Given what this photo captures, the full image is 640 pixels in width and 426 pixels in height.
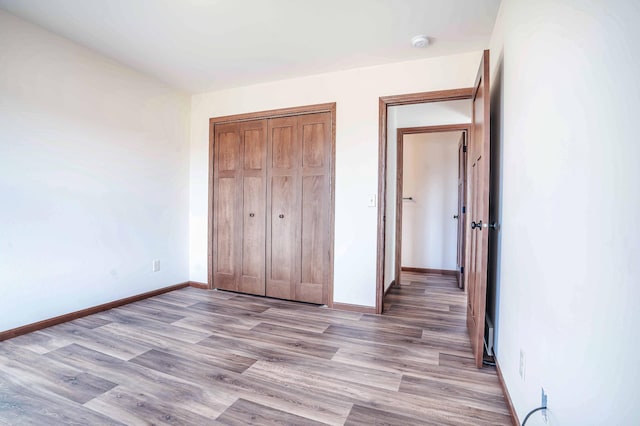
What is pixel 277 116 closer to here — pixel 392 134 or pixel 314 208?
pixel 314 208

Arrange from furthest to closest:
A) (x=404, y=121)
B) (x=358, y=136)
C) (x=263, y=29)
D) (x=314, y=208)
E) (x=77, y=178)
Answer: (x=404, y=121), (x=314, y=208), (x=358, y=136), (x=77, y=178), (x=263, y=29)

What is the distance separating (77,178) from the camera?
2730 mm

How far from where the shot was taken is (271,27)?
7.80 ft

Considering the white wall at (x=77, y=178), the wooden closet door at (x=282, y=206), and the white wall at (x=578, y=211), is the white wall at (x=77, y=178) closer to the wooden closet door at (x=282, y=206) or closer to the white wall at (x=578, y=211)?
the wooden closet door at (x=282, y=206)

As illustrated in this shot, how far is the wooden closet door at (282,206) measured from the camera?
3.37m

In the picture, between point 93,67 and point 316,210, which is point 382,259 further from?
point 93,67

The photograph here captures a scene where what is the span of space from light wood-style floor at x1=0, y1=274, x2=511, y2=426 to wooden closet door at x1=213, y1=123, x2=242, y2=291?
2.64 feet

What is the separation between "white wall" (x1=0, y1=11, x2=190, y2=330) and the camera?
2.33 meters

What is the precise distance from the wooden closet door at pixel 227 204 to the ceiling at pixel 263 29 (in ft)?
2.81

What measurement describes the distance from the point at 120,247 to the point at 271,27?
8.30 feet

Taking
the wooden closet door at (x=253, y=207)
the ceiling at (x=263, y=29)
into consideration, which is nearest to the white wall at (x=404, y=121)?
the ceiling at (x=263, y=29)

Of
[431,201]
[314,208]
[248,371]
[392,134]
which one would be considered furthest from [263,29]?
[431,201]

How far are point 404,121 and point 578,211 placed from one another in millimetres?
3467

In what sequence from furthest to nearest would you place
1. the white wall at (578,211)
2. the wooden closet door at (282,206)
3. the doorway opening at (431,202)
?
1. the doorway opening at (431,202)
2. the wooden closet door at (282,206)
3. the white wall at (578,211)
